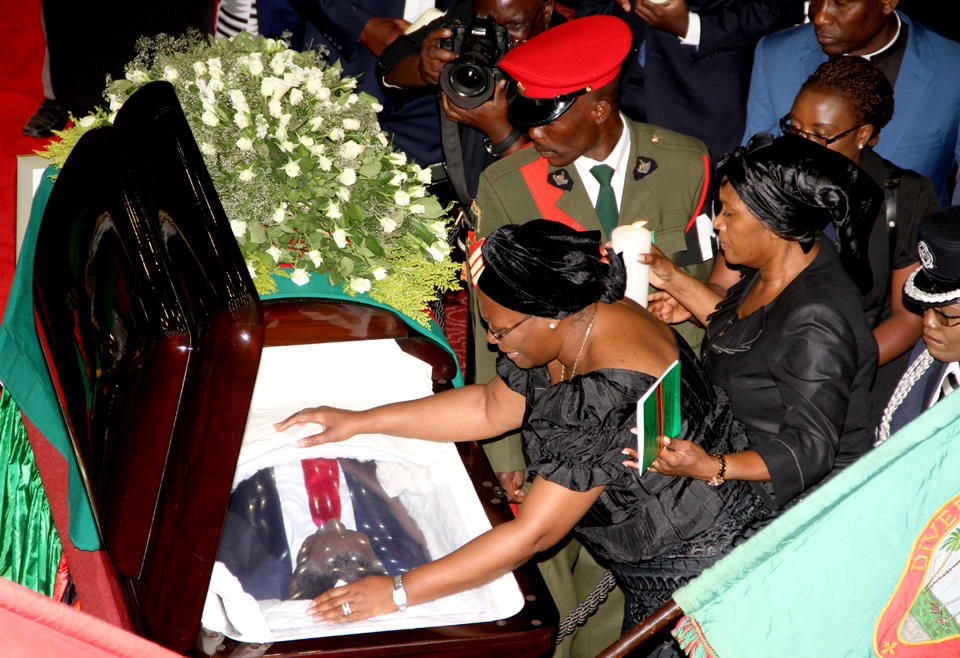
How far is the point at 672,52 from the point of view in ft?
11.3

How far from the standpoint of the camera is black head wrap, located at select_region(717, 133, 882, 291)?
7.07ft

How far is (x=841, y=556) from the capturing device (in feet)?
5.31

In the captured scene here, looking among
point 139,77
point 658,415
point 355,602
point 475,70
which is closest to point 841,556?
point 658,415

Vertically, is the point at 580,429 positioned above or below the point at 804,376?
above

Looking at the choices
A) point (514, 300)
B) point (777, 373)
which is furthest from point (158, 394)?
point (777, 373)

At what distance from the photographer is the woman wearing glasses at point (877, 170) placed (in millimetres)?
2713

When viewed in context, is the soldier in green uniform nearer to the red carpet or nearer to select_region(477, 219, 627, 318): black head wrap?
→ select_region(477, 219, 627, 318): black head wrap

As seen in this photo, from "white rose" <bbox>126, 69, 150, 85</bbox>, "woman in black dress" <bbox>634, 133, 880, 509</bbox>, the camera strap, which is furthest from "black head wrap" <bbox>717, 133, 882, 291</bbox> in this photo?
"white rose" <bbox>126, 69, 150, 85</bbox>

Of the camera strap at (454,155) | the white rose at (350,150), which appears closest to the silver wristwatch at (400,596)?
the white rose at (350,150)

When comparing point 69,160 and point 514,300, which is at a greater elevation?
point 69,160

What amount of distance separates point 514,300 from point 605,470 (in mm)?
388

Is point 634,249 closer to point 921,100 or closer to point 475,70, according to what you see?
point 475,70

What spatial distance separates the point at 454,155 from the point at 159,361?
1.96m

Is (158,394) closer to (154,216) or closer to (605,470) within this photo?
(154,216)
